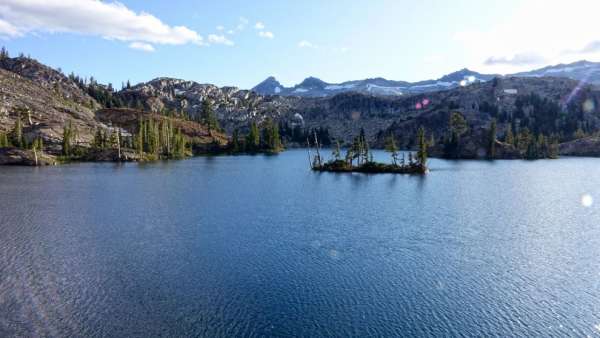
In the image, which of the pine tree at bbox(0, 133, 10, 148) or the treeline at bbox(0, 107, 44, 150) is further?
the treeline at bbox(0, 107, 44, 150)

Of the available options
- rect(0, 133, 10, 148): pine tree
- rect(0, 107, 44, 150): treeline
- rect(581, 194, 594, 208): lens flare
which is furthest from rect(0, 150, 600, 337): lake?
rect(0, 107, 44, 150): treeline

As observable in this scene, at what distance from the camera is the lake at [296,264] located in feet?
122

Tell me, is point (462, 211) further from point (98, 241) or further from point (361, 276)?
point (98, 241)

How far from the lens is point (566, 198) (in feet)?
331

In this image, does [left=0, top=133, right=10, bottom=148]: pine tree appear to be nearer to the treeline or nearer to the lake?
the treeline

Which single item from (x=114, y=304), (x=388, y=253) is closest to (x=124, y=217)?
(x=114, y=304)

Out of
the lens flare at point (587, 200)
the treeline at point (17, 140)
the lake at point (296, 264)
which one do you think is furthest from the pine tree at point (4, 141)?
the lens flare at point (587, 200)

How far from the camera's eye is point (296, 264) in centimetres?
5216

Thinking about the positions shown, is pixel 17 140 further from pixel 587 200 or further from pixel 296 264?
pixel 587 200

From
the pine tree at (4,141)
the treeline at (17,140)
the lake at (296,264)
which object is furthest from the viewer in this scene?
the treeline at (17,140)

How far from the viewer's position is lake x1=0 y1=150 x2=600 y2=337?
37250 mm

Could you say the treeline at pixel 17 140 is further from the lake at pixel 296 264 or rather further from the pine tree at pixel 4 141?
the lake at pixel 296 264

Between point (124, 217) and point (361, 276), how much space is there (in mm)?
48975

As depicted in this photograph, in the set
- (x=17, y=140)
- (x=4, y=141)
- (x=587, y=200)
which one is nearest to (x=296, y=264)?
(x=587, y=200)
